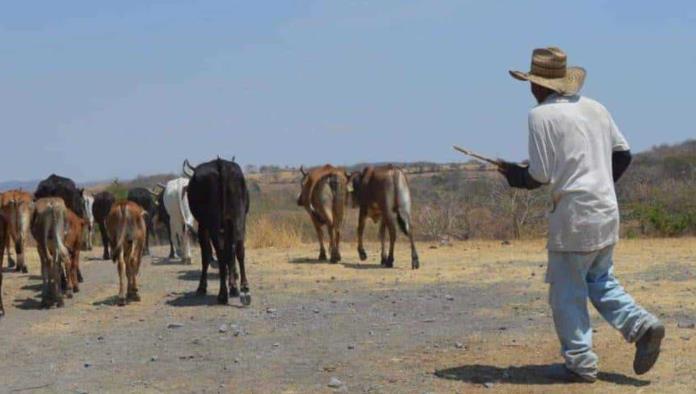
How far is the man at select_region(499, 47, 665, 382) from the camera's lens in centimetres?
762

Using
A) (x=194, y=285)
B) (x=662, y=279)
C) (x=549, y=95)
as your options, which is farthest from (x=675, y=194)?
(x=549, y=95)

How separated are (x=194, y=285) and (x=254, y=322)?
4.33 metres

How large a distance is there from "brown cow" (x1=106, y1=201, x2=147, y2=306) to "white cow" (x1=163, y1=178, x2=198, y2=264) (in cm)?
526

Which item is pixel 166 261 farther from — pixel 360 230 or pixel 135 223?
pixel 135 223

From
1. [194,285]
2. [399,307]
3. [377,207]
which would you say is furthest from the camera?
[377,207]

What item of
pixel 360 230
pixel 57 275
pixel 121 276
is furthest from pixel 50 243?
pixel 360 230

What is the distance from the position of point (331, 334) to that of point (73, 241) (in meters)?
5.41

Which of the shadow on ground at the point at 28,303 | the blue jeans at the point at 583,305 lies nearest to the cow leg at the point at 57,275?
the shadow on ground at the point at 28,303

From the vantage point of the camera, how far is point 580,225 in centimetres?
762

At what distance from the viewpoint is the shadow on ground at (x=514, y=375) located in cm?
778

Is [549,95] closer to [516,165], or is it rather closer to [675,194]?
[516,165]

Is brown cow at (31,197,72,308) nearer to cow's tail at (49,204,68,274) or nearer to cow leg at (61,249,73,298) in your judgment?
cow's tail at (49,204,68,274)

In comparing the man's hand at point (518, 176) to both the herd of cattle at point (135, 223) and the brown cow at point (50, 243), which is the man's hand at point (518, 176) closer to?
the herd of cattle at point (135, 223)

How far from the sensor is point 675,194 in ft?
95.6
